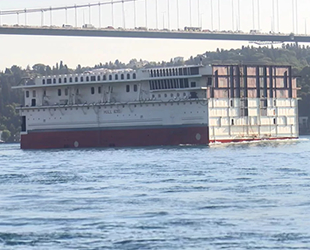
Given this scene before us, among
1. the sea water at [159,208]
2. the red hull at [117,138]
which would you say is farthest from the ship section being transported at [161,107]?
the sea water at [159,208]

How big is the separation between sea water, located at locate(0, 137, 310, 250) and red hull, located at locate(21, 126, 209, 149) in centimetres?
3751

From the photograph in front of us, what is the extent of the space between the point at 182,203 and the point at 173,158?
27599mm

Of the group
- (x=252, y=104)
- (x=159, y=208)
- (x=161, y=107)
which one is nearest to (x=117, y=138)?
(x=161, y=107)

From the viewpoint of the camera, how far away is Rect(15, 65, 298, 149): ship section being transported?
8869cm

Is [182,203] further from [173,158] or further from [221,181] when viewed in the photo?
[173,158]

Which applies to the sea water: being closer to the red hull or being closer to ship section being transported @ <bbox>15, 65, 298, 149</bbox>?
the red hull

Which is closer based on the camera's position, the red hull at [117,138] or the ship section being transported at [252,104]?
the red hull at [117,138]

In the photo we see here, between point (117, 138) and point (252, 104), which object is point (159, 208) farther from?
point (252, 104)

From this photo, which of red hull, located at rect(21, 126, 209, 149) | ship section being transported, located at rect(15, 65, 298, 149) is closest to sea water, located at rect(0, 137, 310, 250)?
red hull, located at rect(21, 126, 209, 149)

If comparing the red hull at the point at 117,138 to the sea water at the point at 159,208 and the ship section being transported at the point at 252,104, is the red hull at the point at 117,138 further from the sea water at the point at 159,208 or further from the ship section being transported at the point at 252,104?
the sea water at the point at 159,208

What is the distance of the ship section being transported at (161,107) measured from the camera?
8869 centimetres

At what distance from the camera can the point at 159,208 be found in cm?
3145

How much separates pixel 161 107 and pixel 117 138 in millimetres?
4978

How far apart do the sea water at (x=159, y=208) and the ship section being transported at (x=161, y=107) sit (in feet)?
128
